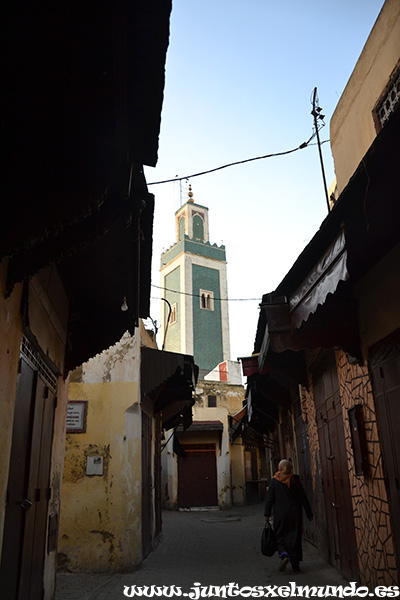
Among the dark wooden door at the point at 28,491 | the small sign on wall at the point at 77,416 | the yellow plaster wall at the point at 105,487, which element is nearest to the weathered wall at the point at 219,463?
the yellow plaster wall at the point at 105,487

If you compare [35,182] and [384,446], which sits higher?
[35,182]

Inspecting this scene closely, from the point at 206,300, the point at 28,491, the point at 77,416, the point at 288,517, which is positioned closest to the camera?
the point at 28,491

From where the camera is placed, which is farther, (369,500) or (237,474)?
(237,474)

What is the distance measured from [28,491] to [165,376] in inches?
201

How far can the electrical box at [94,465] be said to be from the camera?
26.3 ft

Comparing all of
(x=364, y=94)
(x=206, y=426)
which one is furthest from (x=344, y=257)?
(x=206, y=426)

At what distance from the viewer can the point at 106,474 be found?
800 cm

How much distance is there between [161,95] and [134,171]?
2.43 ft

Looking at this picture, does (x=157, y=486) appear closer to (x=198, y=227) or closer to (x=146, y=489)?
(x=146, y=489)

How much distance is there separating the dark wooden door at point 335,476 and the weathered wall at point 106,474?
3097 mm

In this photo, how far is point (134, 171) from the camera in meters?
3.10

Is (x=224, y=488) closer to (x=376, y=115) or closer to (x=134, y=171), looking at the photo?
(x=376, y=115)

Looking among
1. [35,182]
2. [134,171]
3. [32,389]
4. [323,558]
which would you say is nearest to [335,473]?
[323,558]

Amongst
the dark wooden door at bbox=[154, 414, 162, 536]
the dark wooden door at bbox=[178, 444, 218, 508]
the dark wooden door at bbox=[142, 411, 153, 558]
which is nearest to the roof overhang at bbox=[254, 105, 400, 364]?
the dark wooden door at bbox=[142, 411, 153, 558]
